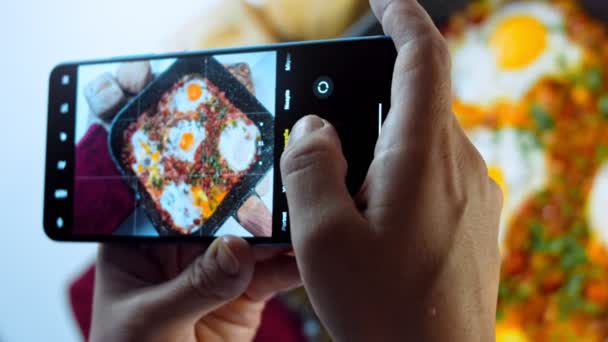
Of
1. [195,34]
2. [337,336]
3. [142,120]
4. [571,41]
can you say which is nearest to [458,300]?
[337,336]

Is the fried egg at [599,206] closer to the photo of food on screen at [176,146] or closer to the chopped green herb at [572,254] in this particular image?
the chopped green herb at [572,254]

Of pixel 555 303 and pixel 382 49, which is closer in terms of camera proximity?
pixel 382 49

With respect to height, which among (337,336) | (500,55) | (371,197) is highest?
(500,55)

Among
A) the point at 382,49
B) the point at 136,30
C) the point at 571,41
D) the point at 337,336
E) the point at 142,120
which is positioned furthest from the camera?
the point at 571,41

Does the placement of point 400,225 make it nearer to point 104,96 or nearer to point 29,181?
point 104,96

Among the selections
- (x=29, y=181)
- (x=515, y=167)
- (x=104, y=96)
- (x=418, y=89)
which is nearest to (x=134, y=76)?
(x=104, y=96)

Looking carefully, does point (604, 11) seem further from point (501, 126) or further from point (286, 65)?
point (286, 65)
